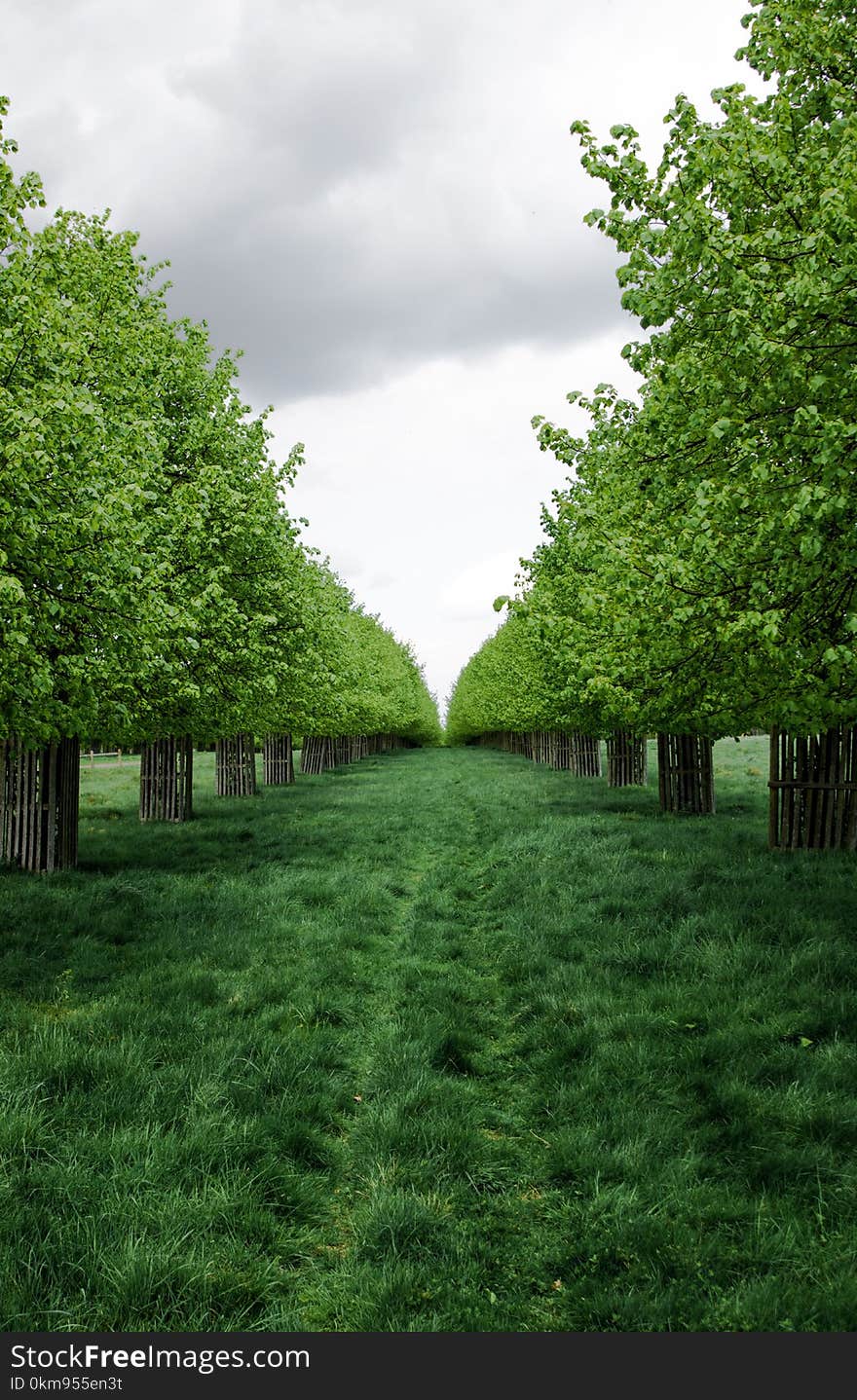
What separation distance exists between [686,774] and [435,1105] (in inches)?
623

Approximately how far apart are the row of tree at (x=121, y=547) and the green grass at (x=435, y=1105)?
3.08 m

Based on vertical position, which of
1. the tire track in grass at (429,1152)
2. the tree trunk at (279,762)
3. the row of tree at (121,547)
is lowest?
the tire track in grass at (429,1152)

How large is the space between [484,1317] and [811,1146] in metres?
2.85

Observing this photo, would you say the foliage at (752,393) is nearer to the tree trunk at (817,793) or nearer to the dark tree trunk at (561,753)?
the tree trunk at (817,793)

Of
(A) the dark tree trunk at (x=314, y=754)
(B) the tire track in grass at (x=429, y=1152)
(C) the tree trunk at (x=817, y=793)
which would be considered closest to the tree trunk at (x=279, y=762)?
(A) the dark tree trunk at (x=314, y=754)

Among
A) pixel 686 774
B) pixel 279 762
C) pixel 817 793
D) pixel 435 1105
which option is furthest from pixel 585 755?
pixel 435 1105

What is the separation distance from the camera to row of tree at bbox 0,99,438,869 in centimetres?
891

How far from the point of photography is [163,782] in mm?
21578

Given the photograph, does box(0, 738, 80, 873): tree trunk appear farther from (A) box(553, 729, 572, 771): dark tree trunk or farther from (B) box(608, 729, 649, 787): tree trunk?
(A) box(553, 729, 572, 771): dark tree trunk

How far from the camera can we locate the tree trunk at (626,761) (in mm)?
28391

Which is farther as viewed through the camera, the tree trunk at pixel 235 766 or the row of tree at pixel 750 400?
the tree trunk at pixel 235 766

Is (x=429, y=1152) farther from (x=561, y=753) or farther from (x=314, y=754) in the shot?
(x=314, y=754)

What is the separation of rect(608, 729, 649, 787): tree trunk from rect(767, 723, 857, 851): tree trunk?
13492 millimetres

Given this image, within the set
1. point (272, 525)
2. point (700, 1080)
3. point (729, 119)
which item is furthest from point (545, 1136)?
point (272, 525)
